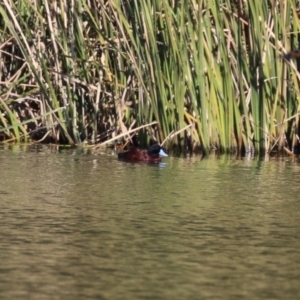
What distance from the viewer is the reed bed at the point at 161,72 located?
8469 millimetres

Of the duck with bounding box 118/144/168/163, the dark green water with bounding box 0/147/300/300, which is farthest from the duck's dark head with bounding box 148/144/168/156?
the dark green water with bounding box 0/147/300/300

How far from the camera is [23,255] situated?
4566mm

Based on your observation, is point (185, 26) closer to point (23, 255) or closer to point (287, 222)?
point (287, 222)

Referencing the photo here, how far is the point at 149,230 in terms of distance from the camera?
17.2 feet

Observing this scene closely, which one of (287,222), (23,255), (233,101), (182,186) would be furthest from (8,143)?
(23,255)

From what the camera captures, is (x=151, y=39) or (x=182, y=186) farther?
(x=151, y=39)

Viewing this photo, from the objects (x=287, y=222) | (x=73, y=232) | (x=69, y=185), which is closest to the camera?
(x=73, y=232)

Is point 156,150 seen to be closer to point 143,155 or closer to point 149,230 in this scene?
point 143,155

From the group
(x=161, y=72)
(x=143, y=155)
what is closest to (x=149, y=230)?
(x=143, y=155)

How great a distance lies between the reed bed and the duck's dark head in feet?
1.02

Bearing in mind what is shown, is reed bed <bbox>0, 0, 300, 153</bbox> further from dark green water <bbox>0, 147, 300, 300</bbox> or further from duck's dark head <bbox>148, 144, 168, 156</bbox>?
dark green water <bbox>0, 147, 300, 300</bbox>

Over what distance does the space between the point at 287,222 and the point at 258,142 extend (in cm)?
315

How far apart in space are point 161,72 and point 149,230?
3.60m

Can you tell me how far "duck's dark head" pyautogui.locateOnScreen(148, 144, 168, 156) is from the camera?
330 inches
